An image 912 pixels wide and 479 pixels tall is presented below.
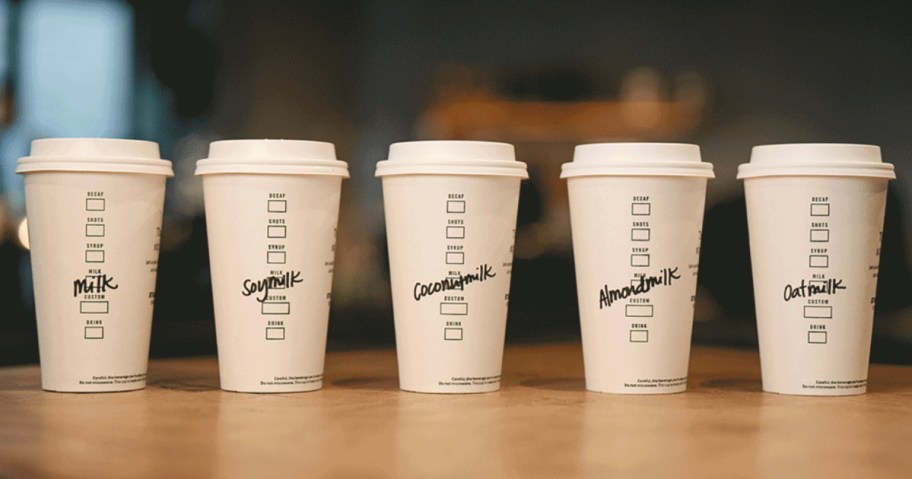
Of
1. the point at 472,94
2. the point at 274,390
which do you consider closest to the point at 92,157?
the point at 274,390

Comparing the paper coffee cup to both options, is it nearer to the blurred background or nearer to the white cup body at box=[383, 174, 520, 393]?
the white cup body at box=[383, 174, 520, 393]

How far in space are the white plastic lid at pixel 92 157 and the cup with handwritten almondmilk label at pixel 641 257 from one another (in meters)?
0.51

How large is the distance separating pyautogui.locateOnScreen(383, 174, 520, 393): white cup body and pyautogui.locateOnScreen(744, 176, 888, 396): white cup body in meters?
0.32

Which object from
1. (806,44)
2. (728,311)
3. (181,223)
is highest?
(806,44)

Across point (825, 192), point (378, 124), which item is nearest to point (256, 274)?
point (825, 192)

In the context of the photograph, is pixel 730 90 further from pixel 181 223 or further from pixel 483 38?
pixel 181 223

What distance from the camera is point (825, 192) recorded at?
1.29 meters

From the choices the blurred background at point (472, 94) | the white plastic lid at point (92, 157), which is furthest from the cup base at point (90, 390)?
the blurred background at point (472, 94)

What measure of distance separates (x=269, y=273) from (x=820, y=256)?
642 mm

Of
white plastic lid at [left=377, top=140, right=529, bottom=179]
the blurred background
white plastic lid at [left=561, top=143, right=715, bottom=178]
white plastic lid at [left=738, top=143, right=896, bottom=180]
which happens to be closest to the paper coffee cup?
white plastic lid at [left=377, top=140, right=529, bottom=179]

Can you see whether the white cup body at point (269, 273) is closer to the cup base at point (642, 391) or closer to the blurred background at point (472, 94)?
the cup base at point (642, 391)

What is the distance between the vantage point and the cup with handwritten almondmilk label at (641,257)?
4.23 feet

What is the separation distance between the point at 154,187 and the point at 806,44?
337cm

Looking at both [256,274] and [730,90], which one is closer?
[256,274]
